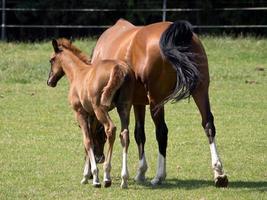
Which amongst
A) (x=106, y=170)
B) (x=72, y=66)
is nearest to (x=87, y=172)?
(x=106, y=170)

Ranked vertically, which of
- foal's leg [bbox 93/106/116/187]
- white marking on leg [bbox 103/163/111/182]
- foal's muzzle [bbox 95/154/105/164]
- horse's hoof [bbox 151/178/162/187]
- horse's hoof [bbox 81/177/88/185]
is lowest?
horse's hoof [bbox 151/178/162/187]

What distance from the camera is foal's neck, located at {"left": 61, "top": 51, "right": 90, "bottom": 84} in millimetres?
9125

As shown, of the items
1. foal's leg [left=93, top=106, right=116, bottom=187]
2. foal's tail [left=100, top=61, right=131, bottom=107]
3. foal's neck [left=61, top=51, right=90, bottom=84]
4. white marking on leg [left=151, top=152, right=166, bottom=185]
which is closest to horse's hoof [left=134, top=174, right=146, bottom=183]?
white marking on leg [left=151, top=152, right=166, bottom=185]

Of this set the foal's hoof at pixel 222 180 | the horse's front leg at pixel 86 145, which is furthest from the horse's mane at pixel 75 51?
the foal's hoof at pixel 222 180

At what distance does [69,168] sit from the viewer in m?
9.77

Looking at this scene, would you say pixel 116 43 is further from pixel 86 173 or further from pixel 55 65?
pixel 86 173

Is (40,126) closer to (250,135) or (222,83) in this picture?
(250,135)

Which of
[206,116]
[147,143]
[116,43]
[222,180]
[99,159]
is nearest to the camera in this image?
[222,180]

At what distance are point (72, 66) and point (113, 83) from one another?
3.13ft

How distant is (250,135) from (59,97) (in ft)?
17.8

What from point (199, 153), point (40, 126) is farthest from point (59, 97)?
point (199, 153)

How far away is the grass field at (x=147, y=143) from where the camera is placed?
27.9ft

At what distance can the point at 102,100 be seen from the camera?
27.9 ft

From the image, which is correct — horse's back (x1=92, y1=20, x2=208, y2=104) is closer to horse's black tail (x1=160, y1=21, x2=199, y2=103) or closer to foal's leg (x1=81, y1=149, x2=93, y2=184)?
horse's black tail (x1=160, y1=21, x2=199, y2=103)
